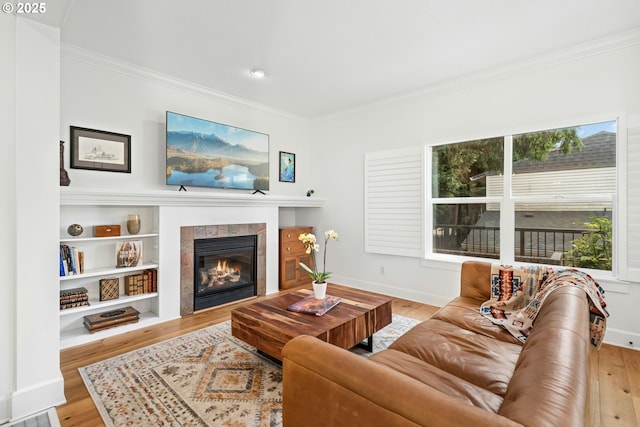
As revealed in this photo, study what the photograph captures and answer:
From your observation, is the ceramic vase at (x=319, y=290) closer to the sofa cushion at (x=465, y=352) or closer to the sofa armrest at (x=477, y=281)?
the sofa cushion at (x=465, y=352)

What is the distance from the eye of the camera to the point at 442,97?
3742mm

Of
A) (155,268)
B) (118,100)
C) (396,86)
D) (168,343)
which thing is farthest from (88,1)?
(396,86)

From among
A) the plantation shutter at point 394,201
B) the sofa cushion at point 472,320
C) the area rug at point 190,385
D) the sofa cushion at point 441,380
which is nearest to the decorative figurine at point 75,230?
the area rug at point 190,385

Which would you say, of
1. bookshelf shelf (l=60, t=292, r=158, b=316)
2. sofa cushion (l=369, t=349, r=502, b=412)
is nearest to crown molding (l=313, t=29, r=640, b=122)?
sofa cushion (l=369, t=349, r=502, b=412)

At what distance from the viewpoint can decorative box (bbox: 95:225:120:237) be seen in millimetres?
2941

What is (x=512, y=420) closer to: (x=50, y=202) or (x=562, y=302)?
(x=562, y=302)

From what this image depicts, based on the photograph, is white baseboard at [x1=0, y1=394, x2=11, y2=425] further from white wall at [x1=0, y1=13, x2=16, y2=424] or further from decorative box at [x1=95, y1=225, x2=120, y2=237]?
decorative box at [x1=95, y1=225, x2=120, y2=237]

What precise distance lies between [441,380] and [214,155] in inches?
132

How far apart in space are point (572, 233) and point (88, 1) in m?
4.53

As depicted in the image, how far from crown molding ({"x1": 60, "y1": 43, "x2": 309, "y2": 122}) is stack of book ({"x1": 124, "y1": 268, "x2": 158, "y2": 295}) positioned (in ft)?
6.79

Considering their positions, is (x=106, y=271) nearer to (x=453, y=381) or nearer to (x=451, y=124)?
(x=453, y=381)

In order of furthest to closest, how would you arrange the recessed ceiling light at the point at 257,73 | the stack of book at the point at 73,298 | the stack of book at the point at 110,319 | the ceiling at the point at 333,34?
the recessed ceiling light at the point at 257,73
the stack of book at the point at 110,319
the stack of book at the point at 73,298
the ceiling at the point at 333,34

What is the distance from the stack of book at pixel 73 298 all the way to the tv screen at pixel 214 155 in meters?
1.33

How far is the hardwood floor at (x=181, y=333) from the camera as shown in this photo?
1.82m
